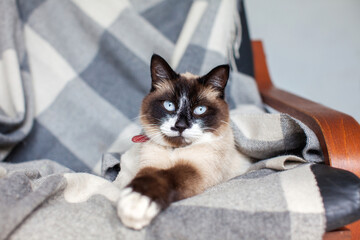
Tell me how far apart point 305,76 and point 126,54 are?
136 cm

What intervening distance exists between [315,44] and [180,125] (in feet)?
5.22

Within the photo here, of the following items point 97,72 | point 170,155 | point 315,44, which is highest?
point 315,44

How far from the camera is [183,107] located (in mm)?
990

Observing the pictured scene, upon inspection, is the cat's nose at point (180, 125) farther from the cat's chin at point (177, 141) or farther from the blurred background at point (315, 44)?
the blurred background at point (315, 44)

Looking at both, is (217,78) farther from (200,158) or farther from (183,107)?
(200,158)

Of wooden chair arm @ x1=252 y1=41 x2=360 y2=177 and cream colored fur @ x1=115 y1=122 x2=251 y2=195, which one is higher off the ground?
wooden chair arm @ x1=252 y1=41 x2=360 y2=177

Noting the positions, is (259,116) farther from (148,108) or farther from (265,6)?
(265,6)

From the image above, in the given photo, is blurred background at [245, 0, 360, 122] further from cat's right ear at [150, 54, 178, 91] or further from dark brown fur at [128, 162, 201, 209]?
dark brown fur at [128, 162, 201, 209]

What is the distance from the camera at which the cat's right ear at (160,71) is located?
104 centimetres

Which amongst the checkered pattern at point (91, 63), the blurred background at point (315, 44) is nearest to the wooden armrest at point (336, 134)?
the checkered pattern at point (91, 63)

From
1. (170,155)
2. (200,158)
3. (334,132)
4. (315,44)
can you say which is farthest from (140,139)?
(315,44)

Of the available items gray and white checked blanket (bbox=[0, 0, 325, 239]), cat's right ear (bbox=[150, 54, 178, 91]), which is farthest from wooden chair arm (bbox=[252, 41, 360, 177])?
cat's right ear (bbox=[150, 54, 178, 91])

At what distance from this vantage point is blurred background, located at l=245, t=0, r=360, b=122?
197 cm

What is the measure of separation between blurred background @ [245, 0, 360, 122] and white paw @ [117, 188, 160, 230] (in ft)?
5.82
